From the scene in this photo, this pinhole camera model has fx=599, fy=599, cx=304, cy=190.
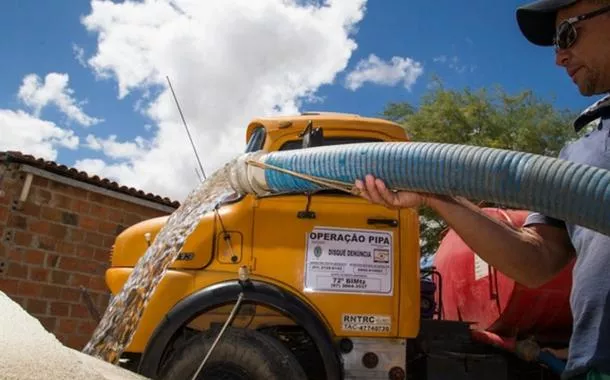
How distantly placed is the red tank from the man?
218 cm

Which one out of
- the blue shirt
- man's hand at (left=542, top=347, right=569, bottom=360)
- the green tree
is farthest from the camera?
the green tree

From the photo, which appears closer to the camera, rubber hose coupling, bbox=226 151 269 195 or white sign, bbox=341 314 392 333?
rubber hose coupling, bbox=226 151 269 195

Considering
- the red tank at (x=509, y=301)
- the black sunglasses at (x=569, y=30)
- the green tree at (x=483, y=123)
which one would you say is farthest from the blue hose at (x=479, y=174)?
the green tree at (x=483, y=123)

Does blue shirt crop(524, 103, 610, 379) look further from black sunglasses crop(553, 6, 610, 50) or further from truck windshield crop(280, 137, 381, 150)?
truck windshield crop(280, 137, 381, 150)

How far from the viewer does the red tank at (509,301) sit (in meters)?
4.52

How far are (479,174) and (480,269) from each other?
10.7 ft

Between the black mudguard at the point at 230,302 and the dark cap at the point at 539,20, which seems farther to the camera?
the black mudguard at the point at 230,302

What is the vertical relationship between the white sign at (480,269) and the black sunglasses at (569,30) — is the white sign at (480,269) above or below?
below

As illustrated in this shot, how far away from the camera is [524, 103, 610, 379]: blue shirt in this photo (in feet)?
5.51

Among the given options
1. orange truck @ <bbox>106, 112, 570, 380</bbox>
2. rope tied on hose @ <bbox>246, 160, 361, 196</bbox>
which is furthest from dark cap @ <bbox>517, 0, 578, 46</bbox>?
orange truck @ <bbox>106, 112, 570, 380</bbox>

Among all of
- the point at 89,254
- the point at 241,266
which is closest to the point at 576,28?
the point at 241,266

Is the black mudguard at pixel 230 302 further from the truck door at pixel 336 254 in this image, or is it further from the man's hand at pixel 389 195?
the man's hand at pixel 389 195

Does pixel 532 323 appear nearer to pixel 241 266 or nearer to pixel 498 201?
pixel 241 266

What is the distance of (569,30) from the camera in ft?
6.47
